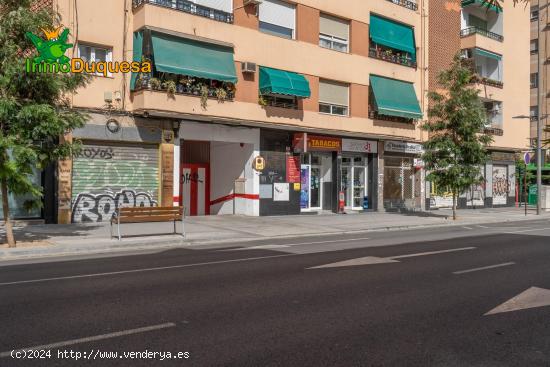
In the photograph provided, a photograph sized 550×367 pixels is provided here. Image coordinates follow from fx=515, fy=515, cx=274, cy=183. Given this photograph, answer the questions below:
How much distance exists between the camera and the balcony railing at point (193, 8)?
18.3m

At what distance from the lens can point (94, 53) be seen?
18203 mm

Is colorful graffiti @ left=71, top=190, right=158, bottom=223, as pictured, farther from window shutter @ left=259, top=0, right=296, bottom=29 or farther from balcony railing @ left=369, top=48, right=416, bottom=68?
balcony railing @ left=369, top=48, right=416, bottom=68

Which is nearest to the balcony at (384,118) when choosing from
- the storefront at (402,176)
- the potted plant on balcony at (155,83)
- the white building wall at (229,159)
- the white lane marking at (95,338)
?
the storefront at (402,176)

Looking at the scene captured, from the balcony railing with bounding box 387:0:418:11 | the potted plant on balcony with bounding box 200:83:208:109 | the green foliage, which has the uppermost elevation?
the balcony railing with bounding box 387:0:418:11

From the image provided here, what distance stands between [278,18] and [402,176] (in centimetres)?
1125

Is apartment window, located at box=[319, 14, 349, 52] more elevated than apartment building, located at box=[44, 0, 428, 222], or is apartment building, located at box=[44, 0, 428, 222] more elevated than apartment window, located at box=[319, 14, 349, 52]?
apartment window, located at box=[319, 14, 349, 52]

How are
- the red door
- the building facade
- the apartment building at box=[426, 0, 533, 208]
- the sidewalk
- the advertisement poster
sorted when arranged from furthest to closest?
the apartment building at box=[426, 0, 533, 208]
the advertisement poster
the red door
the building facade
the sidewalk

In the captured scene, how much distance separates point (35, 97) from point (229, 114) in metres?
8.84

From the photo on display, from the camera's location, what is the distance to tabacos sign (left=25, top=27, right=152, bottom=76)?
38.5 feet

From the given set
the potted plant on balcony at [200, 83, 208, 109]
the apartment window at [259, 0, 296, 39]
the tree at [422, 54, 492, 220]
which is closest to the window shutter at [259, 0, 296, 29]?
the apartment window at [259, 0, 296, 39]

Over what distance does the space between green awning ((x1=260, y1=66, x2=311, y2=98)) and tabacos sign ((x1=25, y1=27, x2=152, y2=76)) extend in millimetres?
4849

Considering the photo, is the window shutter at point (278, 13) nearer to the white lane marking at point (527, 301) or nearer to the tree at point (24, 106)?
the tree at point (24, 106)

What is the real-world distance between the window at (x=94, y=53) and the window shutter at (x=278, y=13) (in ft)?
21.6

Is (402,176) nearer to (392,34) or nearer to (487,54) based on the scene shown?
(392,34)
